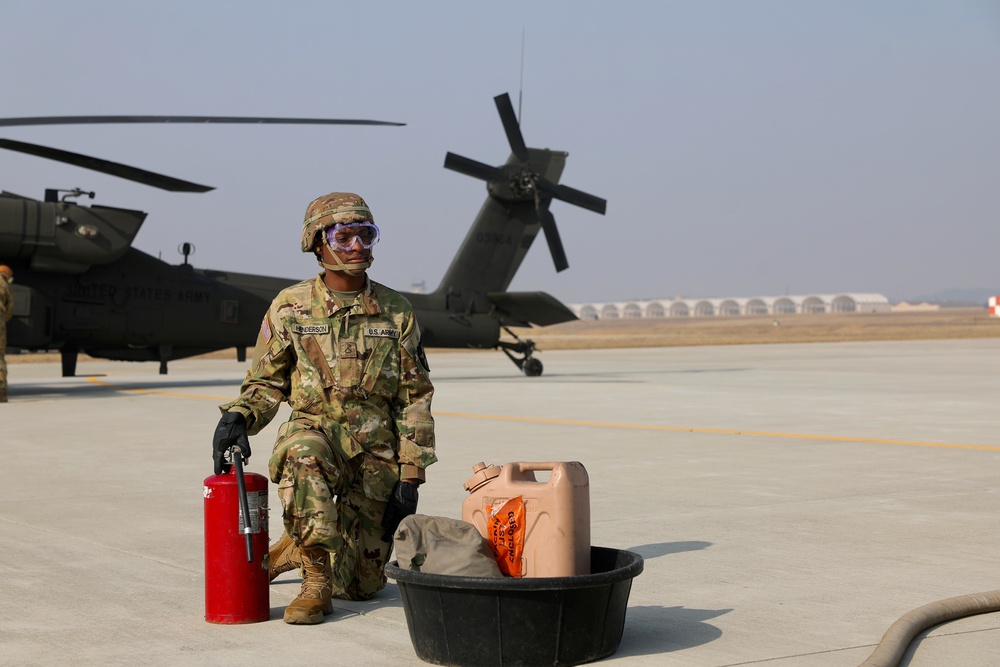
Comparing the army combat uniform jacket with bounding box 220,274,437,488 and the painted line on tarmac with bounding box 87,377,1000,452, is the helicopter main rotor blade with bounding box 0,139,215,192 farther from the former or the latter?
the army combat uniform jacket with bounding box 220,274,437,488

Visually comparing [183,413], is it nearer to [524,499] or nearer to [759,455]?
[759,455]

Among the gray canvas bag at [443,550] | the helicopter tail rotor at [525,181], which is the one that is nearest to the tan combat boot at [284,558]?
the gray canvas bag at [443,550]

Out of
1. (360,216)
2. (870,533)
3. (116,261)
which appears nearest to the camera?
(360,216)

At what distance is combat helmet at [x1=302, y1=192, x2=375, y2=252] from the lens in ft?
16.9

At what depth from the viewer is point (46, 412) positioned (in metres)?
15.5

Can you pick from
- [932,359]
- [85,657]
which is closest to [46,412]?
[85,657]

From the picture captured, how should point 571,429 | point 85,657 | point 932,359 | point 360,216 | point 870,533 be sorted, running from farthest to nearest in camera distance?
point 932,359, point 571,429, point 870,533, point 360,216, point 85,657

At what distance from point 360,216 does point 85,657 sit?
2.11m

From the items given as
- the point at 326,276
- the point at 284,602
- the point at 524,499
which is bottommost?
the point at 284,602

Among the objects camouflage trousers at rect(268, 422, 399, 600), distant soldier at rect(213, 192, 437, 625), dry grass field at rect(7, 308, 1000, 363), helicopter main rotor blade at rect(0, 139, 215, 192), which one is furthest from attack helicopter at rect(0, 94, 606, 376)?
camouflage trousers at rect(268, 422, 399, 600)

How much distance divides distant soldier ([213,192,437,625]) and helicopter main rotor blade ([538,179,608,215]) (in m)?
17.8

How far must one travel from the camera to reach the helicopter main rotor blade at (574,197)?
75.5 ft

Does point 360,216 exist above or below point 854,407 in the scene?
above

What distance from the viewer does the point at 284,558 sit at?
17.7 ft
